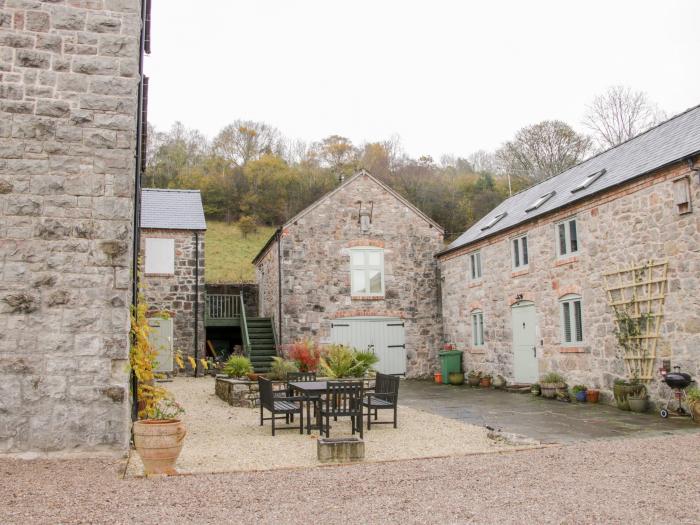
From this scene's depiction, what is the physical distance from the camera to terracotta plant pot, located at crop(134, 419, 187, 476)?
591 cm

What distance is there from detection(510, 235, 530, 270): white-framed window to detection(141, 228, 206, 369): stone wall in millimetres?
9450

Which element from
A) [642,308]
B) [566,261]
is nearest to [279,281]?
[566,261]

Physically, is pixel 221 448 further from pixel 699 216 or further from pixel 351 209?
pixel 351 209

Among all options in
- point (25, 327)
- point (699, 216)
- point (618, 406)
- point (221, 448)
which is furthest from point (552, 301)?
point (25, 327)

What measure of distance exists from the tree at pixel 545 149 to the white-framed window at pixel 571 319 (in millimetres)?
18015

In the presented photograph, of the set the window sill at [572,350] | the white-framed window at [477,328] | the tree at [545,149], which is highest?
the tree at [545,149]

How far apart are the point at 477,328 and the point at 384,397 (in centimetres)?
844

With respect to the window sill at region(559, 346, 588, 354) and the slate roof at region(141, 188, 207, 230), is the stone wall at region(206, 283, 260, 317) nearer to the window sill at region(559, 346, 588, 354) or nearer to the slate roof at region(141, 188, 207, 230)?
the slate roof at region(141, 188, 207, 230)

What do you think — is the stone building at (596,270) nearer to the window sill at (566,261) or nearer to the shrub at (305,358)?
the window sill at (566,261)

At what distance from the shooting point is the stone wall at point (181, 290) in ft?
61.9

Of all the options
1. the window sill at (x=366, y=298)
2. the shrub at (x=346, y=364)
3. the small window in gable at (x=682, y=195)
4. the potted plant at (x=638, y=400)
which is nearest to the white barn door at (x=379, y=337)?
the window sill at (x=366, y=298)

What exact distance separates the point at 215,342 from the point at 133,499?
17.0 meters

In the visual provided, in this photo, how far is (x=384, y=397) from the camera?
32.1ft

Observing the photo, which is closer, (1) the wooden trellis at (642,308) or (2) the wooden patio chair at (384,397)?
(2) the wooden patio chair at (384,397)
